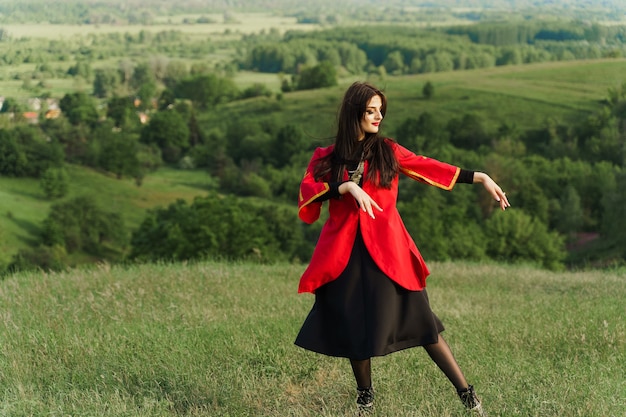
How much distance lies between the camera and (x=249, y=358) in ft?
21.1

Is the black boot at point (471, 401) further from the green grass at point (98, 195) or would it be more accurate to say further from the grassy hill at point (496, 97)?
the grassy hill at point (496, 97)

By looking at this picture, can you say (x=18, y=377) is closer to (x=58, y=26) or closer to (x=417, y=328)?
(x=417, y=328)

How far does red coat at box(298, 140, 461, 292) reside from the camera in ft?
16.2

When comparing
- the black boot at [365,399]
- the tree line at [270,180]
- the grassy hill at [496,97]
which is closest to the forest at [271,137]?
the tree line at [270,180]

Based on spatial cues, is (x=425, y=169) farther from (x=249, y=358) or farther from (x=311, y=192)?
(x=249, y=358)

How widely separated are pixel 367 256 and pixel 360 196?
63cm

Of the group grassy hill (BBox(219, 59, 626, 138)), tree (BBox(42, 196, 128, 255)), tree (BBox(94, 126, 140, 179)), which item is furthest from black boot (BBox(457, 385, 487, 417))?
tree (BBox(94, 126, 140, 179))

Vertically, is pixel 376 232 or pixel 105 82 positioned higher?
pixel 376 232

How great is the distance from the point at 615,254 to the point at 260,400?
6408 cm

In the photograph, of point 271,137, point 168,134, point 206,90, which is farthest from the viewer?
point 206,90

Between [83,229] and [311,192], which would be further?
[83,229]

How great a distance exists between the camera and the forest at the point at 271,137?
64938mm

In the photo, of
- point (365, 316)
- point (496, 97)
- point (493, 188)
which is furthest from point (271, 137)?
point (493, 188)

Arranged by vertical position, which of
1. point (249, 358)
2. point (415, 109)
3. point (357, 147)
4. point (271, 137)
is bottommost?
point (271, 137)
